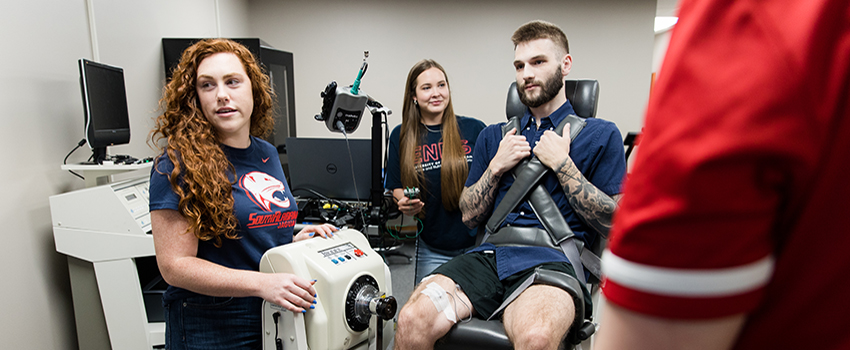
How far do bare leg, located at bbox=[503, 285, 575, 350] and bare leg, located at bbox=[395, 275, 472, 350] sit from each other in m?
0.18

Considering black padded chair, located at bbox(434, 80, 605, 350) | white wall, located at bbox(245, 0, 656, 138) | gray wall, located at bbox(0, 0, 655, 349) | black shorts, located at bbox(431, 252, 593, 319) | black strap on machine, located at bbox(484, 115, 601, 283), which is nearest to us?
black padded chair, located at bbox(434, 80, 605, 350)

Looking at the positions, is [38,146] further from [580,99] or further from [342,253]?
[580,99]

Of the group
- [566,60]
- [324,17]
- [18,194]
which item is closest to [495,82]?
[324,17]

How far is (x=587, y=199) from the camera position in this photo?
156 cm

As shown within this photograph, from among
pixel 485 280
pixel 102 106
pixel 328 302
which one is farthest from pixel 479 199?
pixel 102 106

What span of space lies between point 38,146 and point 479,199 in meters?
1.92

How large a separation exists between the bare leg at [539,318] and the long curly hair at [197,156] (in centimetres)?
90

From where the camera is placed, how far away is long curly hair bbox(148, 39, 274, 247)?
3.66 feet

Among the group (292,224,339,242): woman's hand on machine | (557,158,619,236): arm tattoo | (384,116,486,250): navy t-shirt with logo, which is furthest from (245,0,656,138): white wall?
(292,224,339,242): woman's hand on machine

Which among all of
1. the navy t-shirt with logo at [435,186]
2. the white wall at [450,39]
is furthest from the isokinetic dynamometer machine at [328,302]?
the white wall at [450,39]

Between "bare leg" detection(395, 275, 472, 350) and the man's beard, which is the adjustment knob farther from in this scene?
the man's beard

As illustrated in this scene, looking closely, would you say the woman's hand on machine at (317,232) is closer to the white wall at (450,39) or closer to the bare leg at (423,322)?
the bare leg at (423,322)

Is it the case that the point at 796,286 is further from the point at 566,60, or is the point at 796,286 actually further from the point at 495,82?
the point at 495,82

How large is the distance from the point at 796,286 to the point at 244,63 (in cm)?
144
